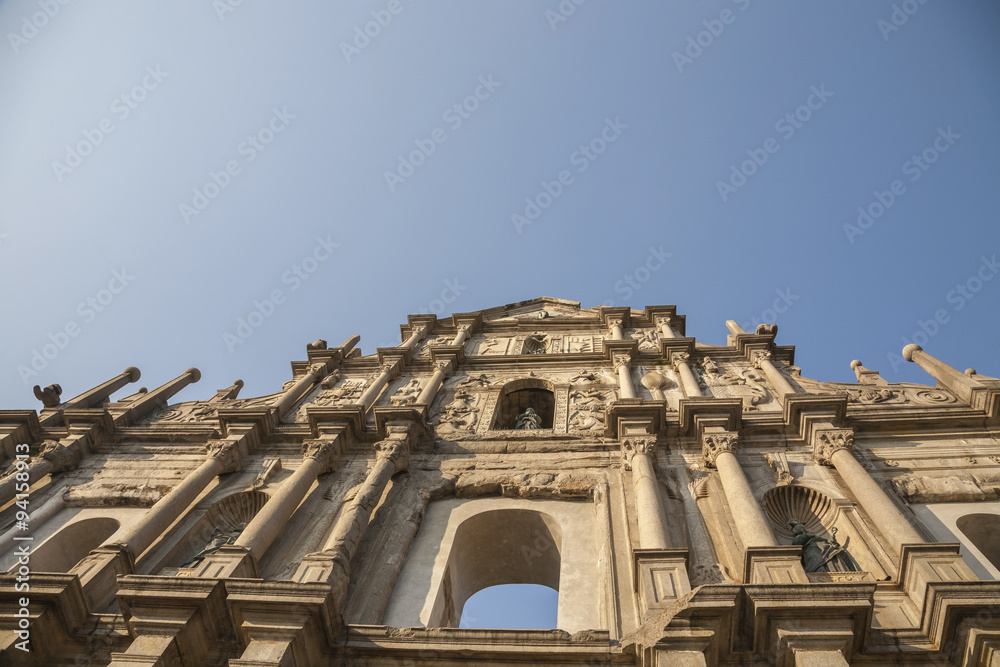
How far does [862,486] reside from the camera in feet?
36.3

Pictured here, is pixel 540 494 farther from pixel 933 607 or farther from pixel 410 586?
pixel 933 607

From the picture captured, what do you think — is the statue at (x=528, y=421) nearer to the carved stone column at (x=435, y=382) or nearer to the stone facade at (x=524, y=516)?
the stone facade at (x=524, y=516)

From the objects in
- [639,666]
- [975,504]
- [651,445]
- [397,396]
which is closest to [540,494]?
[651,445]

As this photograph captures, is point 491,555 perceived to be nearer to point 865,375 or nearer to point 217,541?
point 217,541

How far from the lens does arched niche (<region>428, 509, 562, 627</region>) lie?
11.9m

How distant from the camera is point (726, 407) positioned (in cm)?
1308

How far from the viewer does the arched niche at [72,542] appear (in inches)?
497

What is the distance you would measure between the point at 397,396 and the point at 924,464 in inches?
450

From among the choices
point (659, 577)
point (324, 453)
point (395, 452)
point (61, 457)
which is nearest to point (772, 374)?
point (659, 577)

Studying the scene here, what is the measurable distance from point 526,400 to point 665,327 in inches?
204

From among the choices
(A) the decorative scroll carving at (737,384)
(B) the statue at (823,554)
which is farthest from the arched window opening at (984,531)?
(A) the decorative scroll carving at (737,384)

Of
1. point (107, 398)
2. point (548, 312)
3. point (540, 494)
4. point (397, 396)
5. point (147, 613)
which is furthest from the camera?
point (548, 312)

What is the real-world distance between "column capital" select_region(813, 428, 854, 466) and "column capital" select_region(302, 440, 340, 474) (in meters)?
9.10

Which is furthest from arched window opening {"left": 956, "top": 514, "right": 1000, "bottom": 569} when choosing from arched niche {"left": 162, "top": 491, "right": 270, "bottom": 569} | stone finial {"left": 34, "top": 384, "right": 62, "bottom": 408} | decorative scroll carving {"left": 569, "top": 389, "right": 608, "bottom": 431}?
stone finial {"left": 34, "top": 384, "right": 62, "bottom": 408}
